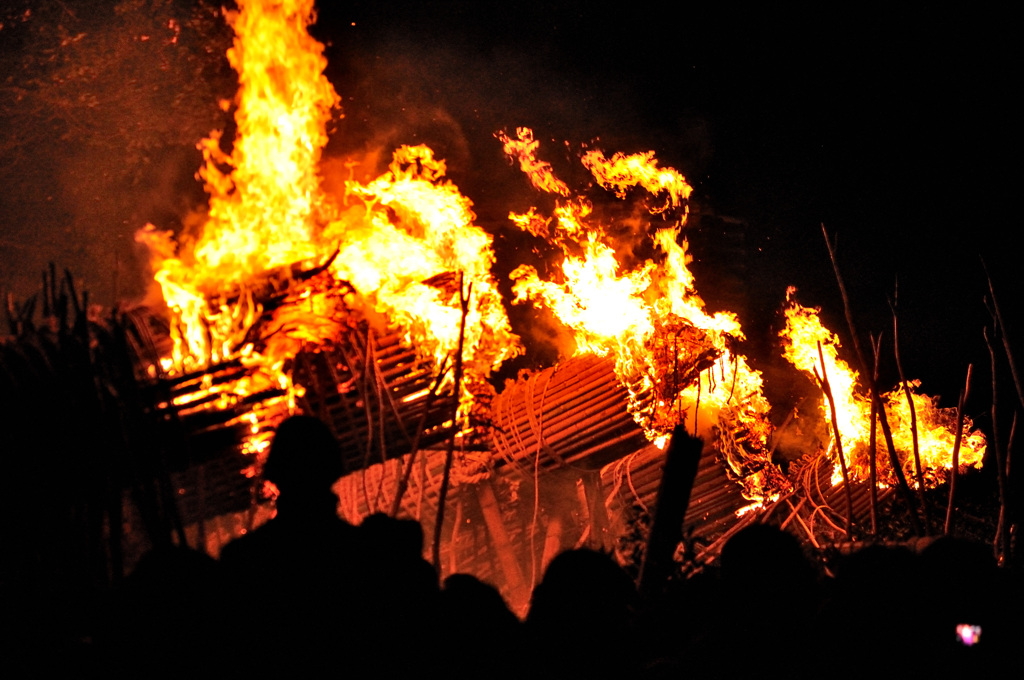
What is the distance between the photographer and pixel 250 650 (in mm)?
2059

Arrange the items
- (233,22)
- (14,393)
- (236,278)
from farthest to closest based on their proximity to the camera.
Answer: (233,22) → (236,278) → (14,393)

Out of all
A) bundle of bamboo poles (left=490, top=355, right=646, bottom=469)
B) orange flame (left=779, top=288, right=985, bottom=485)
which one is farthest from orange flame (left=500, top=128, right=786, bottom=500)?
orange flame (left=779, top=288, right=985, bottom=485)

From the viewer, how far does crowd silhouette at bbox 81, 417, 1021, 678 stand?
2.08 metres

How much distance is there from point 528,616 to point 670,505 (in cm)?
71

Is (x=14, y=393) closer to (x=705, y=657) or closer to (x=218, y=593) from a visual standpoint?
(x=218, y=593)

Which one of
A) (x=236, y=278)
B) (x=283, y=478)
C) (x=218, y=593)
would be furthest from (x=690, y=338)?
(x=218, y=593)

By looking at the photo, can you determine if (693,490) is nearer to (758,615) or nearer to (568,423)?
(568,423)

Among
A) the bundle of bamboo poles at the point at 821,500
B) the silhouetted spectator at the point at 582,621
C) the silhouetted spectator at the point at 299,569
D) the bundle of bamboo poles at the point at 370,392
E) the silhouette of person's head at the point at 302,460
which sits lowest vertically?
the bundle of bamboo poles at the point at 821,500

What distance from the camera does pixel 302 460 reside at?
2596mm

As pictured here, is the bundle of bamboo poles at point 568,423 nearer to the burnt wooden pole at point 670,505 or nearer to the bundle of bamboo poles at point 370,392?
the bundle of bamboo poles at point 370,392

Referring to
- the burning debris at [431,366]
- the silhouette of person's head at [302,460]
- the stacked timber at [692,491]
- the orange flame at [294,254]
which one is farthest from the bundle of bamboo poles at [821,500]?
the silhouette of person's head at [302,460]

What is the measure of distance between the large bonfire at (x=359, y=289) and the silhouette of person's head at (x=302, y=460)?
1.07m

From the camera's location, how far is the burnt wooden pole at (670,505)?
2686 millimetres

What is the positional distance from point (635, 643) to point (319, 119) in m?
5.33
